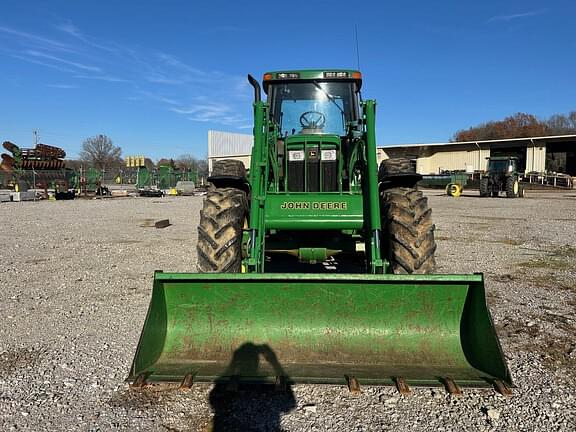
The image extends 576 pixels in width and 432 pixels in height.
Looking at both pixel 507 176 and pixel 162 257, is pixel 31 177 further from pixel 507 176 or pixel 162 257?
pixel 507 176

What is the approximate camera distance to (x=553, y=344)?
4.11 m

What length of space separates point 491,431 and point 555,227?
39.7 feet

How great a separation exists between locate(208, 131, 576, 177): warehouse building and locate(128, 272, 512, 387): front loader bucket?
133 feet

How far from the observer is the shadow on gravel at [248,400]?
2.87m

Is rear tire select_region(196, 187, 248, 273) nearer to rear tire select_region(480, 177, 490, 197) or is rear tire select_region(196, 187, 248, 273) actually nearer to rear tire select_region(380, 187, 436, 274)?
rear tire select_region(380, 187, 436, 274)

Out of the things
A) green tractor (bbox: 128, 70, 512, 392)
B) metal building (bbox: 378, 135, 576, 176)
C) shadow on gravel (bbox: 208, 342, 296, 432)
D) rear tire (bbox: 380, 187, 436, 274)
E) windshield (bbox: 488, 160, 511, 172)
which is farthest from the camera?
metal building (bbox: 378, 135, 576, 176)

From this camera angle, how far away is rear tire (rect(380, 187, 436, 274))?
4.41 metres

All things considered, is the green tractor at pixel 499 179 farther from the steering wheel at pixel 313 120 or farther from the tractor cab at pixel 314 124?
the steering wheel at pixel 313 120

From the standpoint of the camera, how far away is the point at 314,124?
242 inches

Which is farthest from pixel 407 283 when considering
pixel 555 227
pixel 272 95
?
pixel 555 227

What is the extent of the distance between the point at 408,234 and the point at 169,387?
2.61 metres

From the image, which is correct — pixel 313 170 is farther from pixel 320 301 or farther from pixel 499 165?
pixel 499 165

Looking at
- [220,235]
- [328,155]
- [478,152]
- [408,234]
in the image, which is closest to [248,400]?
[220,235]

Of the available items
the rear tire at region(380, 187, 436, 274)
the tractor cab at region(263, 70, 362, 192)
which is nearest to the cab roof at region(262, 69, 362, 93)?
the tractor cab at region(263, 70, 362, 192)
